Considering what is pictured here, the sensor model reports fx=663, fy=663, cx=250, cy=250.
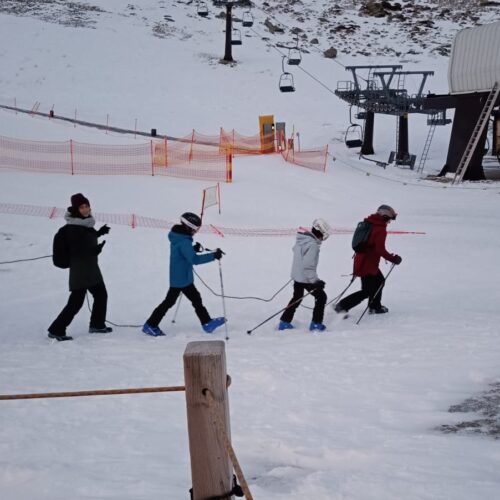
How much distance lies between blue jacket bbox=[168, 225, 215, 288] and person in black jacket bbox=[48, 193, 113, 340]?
0.83m

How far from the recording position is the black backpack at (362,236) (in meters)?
8.95

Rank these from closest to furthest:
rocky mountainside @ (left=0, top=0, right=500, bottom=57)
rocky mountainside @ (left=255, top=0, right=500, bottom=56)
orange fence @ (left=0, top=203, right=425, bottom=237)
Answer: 1. orange fence @ (left=0, top=203, right=425, bottom=237)
2. rocky mountainside @ (left=0, top=0, right=500, bottom=57)
3. rocky mountainside @ (left=255, top=0, right=500, bottom=56)

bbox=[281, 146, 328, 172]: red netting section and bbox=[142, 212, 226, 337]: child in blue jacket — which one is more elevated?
bbox=[281, 146, 328, 172]: red netting section

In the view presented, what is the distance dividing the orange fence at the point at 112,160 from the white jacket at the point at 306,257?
12.5 metres

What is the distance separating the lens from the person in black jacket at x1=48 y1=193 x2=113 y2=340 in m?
7.84

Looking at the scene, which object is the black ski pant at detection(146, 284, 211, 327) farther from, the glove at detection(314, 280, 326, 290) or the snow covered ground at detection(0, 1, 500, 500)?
the glove at detection(314, 280, 326, 290)

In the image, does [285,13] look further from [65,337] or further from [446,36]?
[65,337]

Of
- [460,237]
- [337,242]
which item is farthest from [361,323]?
[460,237]

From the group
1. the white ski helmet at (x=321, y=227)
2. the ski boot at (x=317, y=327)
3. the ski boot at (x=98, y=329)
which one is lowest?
the ski boot at (x=98, y=329)

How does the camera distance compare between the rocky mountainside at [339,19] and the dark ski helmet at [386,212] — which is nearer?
the dark ski helmet at [386,212]

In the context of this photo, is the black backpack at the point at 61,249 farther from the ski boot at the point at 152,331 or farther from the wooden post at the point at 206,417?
the wooden post at the point at 206,417

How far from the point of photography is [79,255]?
7988 mm

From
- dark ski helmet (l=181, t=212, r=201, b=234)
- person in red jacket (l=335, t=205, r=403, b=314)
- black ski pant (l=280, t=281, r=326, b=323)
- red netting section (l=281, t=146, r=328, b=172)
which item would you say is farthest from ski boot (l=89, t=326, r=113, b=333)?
red netting section (l=281, t=146, r=328, b=172)

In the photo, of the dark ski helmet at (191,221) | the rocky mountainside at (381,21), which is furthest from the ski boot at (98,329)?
the rocky mountainside at (381,21)
